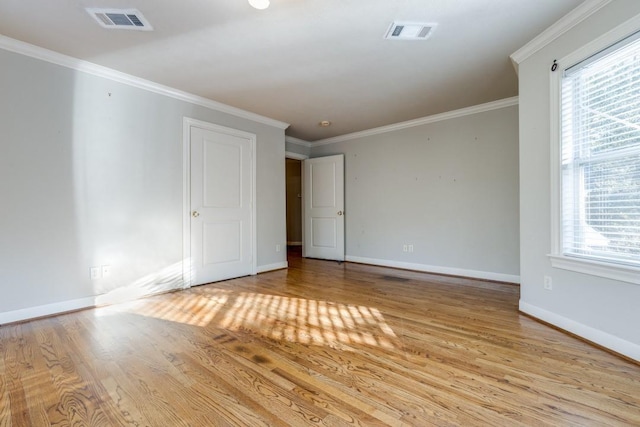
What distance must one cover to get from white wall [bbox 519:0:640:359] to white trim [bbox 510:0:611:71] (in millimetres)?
35

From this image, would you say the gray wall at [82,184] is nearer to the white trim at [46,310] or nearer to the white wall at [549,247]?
the white trim at [46,310]

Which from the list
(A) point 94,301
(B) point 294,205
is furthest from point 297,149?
(A) point 94,301

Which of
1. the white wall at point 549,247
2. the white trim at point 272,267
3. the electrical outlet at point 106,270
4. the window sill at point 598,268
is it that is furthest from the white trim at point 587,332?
the electrical outlet at point 106,270

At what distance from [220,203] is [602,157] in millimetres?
3993

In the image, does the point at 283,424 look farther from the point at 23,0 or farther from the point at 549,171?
the point at 23,0

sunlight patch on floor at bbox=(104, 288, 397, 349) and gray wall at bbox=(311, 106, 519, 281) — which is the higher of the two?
gray wall at bbox=(311, 106, 519, 281)

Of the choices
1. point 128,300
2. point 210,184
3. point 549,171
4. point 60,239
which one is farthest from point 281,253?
point 549,171

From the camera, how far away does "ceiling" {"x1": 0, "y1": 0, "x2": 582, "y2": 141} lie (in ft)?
7.02

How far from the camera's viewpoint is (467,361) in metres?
1.84

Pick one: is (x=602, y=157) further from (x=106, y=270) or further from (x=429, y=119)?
(x=106, y=270)

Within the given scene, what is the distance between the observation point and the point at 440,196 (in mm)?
4504

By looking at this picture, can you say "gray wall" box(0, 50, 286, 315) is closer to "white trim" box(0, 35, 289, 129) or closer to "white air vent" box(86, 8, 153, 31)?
Result: "white trim" box(0, 35, 289, 129)

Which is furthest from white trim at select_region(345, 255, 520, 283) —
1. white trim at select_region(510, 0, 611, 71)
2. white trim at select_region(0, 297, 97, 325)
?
white trim at select_region(0, 297, 97, 325)

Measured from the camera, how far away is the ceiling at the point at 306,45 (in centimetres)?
214
